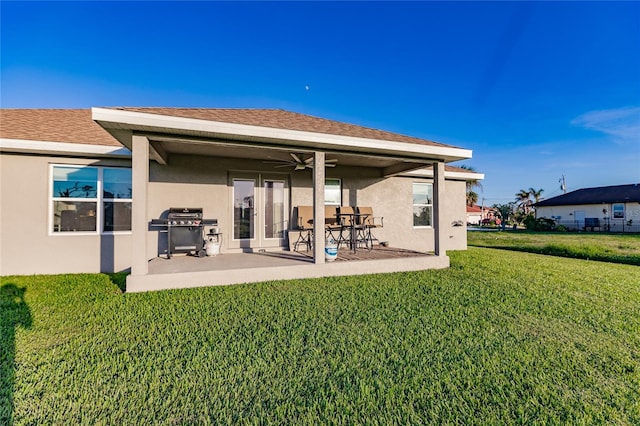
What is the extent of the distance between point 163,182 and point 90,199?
4.88ft

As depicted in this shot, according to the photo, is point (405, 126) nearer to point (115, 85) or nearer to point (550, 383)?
point (115, 85)

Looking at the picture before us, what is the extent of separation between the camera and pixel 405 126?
18.1 m

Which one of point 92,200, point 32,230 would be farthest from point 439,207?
point 32,230

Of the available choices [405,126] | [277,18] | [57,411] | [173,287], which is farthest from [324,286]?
[405,126]

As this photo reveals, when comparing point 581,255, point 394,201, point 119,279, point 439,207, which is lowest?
point 581,255

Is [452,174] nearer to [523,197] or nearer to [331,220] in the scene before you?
[331,220]

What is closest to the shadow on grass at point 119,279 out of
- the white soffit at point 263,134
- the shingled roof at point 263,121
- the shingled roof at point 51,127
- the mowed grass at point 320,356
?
the mowed grass at point 320,356

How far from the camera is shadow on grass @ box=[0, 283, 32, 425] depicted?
1980mm

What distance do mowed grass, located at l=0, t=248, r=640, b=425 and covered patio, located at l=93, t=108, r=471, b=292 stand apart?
67 centimetres

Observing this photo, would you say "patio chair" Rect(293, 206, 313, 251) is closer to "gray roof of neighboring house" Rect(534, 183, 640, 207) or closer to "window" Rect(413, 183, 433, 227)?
"window" Rect(413, 183, 433, 227)

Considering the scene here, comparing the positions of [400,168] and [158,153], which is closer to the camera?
[158,153]

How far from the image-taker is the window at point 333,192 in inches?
332

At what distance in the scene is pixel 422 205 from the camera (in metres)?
9.55

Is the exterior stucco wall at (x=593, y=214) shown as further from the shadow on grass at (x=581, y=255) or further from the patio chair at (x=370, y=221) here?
the patio chair at (x=370, y=221)
